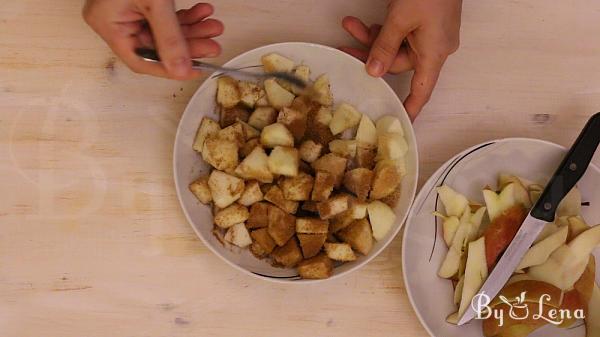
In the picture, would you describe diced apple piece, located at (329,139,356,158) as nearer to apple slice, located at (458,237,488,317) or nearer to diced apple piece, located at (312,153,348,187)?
diced apple piece, located at (312,153,348,187)

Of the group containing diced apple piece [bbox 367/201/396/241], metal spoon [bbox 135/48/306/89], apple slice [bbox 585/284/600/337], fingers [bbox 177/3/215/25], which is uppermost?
fingers [bbox 177/3/215/25]

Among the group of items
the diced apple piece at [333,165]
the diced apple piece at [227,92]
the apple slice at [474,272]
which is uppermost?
the diced apple piece at [227,92]

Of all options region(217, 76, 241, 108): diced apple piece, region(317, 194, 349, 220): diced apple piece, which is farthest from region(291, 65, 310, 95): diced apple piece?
region(317, 194, 349, 220): diced apple piece

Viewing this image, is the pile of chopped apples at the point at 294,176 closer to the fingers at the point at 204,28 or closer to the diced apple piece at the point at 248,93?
the diced apple piece at the point at 248,93

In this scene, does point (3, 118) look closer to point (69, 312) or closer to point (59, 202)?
point (59, 202)

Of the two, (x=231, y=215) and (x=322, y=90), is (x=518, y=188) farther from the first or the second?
(x=231, y=215)

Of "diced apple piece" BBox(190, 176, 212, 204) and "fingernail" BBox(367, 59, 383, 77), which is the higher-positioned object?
"fingernail" BBox(367, 59, 383, 77)

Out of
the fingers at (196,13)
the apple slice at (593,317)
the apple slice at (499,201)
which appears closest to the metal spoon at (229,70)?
the fingers at (196,13)

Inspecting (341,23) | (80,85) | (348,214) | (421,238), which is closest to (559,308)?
(421,238)
